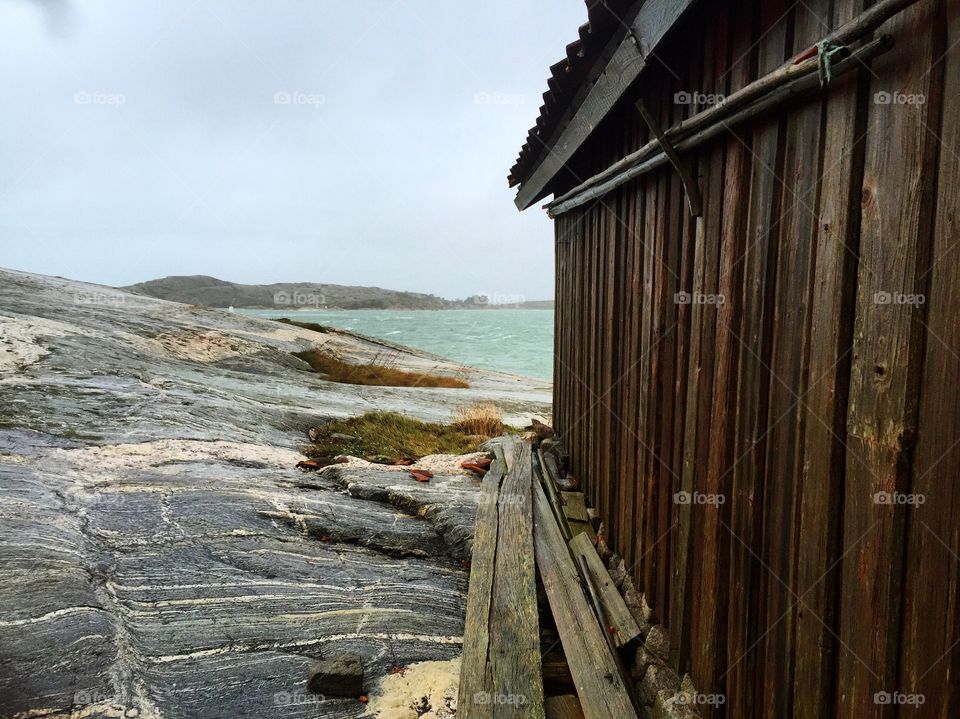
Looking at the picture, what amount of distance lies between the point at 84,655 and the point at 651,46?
3.85 metres

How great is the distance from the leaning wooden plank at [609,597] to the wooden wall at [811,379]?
0.22m

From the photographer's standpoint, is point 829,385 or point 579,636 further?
point 579,636

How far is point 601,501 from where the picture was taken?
4.27 meters

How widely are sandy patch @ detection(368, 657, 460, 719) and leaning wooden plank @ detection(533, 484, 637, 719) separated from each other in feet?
2.09

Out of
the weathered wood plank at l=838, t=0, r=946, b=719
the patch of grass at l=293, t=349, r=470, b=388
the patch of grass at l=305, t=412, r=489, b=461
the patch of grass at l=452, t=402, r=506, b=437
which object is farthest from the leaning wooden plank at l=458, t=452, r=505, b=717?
the patch of grass at l=293, t=349, r=470, b=388

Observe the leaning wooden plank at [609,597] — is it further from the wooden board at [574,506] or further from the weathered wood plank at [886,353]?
the weathered wood plank at [886,353]

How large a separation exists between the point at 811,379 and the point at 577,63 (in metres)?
2.39

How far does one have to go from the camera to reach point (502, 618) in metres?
2.98

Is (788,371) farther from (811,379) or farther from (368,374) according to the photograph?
(368,374)

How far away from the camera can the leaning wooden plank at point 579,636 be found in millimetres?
2410

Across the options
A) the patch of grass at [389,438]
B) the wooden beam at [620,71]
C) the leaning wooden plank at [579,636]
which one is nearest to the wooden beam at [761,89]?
the wooden beam at [620,71]

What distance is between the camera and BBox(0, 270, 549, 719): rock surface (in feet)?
7.63

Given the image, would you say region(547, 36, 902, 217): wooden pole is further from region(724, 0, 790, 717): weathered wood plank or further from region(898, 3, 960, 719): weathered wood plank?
region(898, 3, 960, 719): weathered wood plank

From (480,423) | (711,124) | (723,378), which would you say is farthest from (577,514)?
(480,423)
